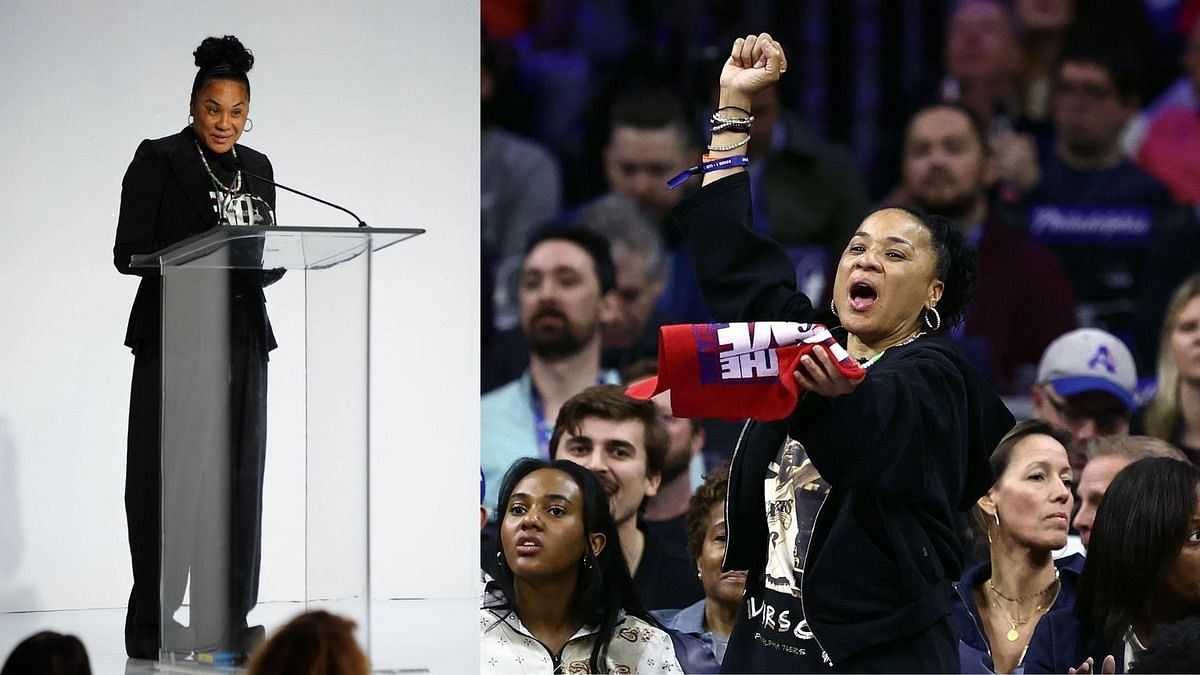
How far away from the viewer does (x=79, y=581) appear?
522 cm

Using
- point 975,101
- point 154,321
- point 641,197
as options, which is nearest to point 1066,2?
point 975,101

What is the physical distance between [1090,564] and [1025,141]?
3.14 meters

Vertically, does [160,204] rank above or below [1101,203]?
below

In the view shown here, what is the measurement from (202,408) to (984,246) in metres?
4.05

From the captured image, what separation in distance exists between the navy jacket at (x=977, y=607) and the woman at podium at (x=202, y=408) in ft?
5.58

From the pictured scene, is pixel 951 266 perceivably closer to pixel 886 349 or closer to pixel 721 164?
pixel 886 349

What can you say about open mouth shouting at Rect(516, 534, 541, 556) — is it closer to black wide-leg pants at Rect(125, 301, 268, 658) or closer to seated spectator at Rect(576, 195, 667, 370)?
black wide-leg pants at Rect(125, 301, 268, 658)

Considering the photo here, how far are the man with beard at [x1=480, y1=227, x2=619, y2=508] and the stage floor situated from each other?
0.67 metres

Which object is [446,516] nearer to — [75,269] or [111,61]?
[75,269]

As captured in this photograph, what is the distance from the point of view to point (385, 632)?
4.60 m

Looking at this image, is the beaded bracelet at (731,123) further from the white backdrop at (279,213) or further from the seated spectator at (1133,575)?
the white backdrop at (279,213)

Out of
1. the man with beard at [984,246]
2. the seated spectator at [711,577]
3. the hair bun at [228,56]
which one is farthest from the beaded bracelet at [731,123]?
the man with beard at [984,246]

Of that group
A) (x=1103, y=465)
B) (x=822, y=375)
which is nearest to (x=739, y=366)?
(x=822, y=375)

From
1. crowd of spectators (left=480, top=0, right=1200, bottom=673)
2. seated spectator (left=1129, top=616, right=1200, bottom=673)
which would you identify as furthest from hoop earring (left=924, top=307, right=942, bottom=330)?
crowd of spectators (left=480, top=0, right=1200, bottom=673)
